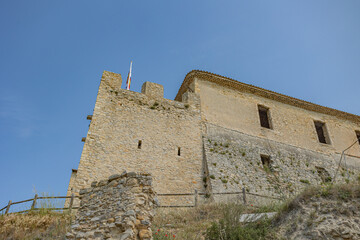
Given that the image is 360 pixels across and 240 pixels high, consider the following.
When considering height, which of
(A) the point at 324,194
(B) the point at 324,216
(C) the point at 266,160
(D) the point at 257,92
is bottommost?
(B) the point at 324,216

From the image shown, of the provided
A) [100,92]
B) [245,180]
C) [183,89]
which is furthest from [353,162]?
[100,92]

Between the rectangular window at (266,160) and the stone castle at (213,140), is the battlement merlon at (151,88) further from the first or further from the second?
the rectangular window at (266,160)

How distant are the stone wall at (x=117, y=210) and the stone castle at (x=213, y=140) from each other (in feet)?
14.7

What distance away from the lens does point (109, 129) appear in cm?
1259

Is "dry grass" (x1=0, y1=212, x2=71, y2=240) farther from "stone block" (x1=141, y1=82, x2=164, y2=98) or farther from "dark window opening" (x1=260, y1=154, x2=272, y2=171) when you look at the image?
"dark window opening" (x1=260, y1=154, x2=272, y2=171)

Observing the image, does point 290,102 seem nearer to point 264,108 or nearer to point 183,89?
point 264,108

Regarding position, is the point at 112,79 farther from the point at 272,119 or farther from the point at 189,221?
the point at 272,119

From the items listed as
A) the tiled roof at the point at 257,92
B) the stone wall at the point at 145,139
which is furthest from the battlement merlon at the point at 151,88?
Result: the tiled roof at the point at 257,92

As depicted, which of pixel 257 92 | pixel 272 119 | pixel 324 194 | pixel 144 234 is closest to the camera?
pixel 144 234

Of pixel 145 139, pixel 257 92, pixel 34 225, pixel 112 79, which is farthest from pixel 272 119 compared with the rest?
pixel 34 225

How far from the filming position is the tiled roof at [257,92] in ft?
53.5

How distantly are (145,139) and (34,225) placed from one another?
551cm

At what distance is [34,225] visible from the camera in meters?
8.67

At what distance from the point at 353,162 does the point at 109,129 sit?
14149 millimetres
